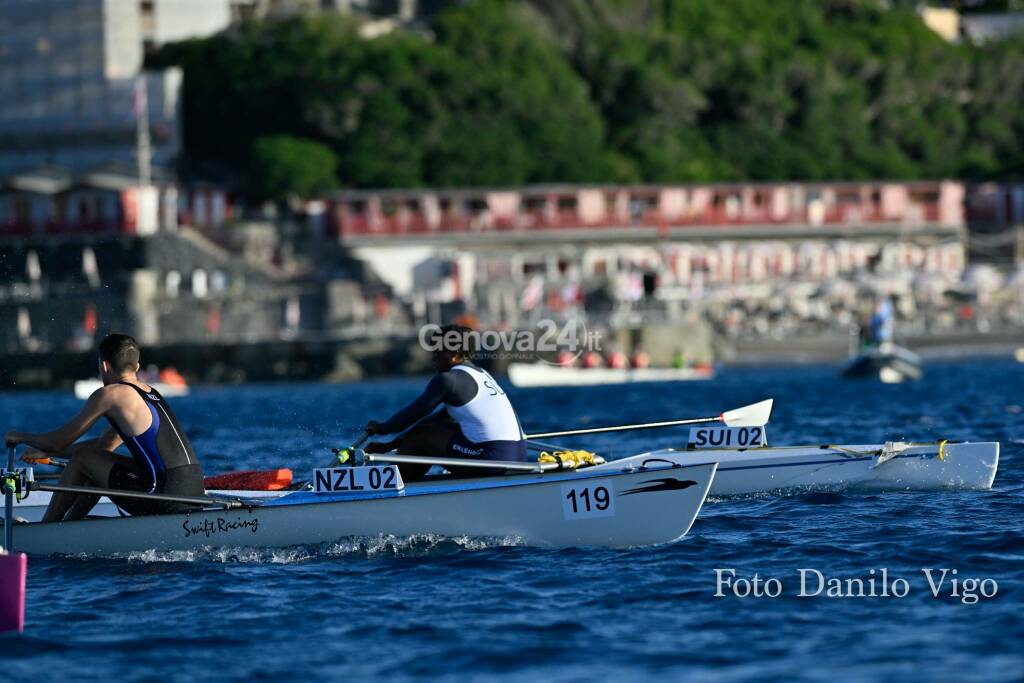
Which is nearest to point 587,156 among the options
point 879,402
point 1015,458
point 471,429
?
point 879,402

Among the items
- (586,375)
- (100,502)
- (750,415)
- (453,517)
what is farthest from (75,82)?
(453,517)

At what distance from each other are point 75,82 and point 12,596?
7677cm

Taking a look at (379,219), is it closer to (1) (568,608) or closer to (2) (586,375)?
(2) (586,375)

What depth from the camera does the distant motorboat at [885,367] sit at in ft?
172

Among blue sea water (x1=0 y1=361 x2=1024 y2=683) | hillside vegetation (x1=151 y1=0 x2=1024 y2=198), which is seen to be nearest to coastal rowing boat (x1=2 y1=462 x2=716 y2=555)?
blue sea water (x1=0 y1=361 x2=1024 y2=683)

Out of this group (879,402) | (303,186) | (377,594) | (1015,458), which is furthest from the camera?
(303,186)

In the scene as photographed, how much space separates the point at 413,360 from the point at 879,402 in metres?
28.6

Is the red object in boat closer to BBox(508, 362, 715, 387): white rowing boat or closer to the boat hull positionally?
the boat hull

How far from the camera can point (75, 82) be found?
88.6 metres

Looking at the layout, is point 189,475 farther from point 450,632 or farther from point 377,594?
point 450,632

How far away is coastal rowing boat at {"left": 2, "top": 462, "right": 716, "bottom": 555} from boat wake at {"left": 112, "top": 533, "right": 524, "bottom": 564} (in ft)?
0.17

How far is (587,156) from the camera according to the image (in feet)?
281

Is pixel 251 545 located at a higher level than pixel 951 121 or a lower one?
lower

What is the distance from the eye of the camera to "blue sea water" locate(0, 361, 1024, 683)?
524 inches
